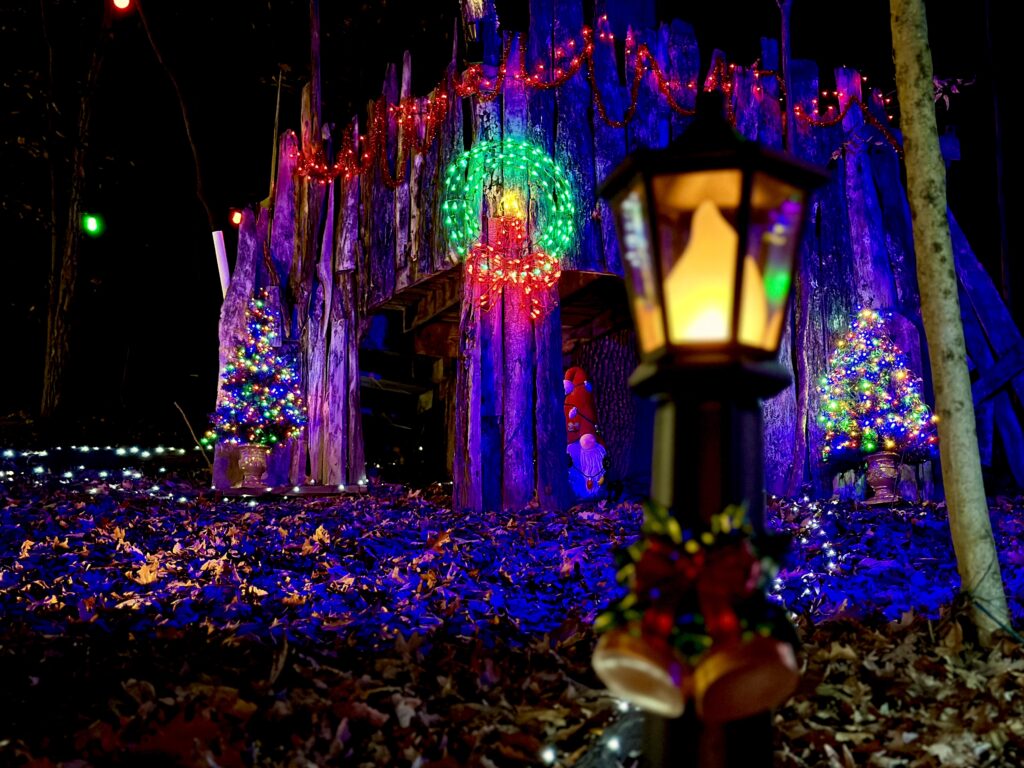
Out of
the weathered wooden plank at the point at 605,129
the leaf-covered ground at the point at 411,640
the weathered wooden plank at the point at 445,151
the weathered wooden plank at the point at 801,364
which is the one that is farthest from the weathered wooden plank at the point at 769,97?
the leaf-covered ground at the point at 411,640

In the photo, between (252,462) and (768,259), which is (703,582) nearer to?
(768,259)

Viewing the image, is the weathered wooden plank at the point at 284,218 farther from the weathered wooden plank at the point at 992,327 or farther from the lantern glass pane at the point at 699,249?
the lantern glass pane at the point at 699,249

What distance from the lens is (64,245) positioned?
15.6 meters

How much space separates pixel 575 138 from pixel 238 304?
18.2 feet

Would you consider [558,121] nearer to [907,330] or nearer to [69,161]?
[907,330]

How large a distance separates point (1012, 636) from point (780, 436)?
5271 mm

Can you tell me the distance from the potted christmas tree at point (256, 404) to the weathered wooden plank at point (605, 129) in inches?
190

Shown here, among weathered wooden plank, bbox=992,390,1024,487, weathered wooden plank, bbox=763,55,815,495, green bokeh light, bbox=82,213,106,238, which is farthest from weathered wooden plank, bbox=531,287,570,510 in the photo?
green bokeh light, bbox=82,213,106,238

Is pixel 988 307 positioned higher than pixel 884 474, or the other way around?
pixel 988 307

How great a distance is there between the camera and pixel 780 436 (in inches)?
359

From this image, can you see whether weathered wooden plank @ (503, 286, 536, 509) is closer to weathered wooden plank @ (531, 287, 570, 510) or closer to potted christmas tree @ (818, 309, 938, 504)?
weathered wooden plank @ (531, 287, 570, 510)

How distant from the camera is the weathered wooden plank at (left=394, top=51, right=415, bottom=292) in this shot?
9859 millimetres

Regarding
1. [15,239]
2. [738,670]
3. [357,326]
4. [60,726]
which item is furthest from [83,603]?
[15,239]

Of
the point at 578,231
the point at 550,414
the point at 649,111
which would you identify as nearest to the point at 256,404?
the point at 550,414
